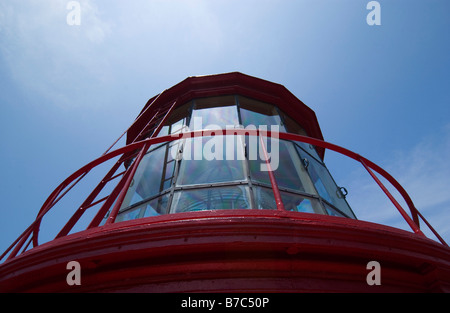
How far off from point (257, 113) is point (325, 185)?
1.85 meters

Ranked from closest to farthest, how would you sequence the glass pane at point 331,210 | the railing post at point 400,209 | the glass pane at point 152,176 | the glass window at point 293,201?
1. the railing post at point 400,209
2. the glass window at point 293,201
3. the glass pane at point 331,210
4. the glass pane at point 152,176

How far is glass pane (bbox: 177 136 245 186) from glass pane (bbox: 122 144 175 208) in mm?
253

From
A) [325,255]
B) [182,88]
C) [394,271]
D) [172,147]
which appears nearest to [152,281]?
[325,255]

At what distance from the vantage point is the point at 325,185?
464 centimetres

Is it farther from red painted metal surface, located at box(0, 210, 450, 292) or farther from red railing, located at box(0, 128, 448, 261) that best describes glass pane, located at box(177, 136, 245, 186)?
red painted metal surface, located at box(0, 210, 450, 292)

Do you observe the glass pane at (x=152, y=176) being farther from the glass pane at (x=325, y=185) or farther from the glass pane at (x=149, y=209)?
the glass pane at (x=325, y=185)

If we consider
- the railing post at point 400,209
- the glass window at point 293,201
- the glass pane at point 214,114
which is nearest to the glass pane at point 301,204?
the glass window at point 293,201

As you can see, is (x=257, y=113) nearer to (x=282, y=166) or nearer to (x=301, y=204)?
(x=282, y=166)

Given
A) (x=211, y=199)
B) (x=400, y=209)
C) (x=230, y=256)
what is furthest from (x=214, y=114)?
(x=230, y=256)

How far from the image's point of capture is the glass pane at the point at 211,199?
338 cm

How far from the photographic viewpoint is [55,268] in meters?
2.10

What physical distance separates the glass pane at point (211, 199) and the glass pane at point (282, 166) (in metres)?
0.33

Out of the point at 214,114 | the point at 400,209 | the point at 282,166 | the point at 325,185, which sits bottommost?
the point at 400,209
